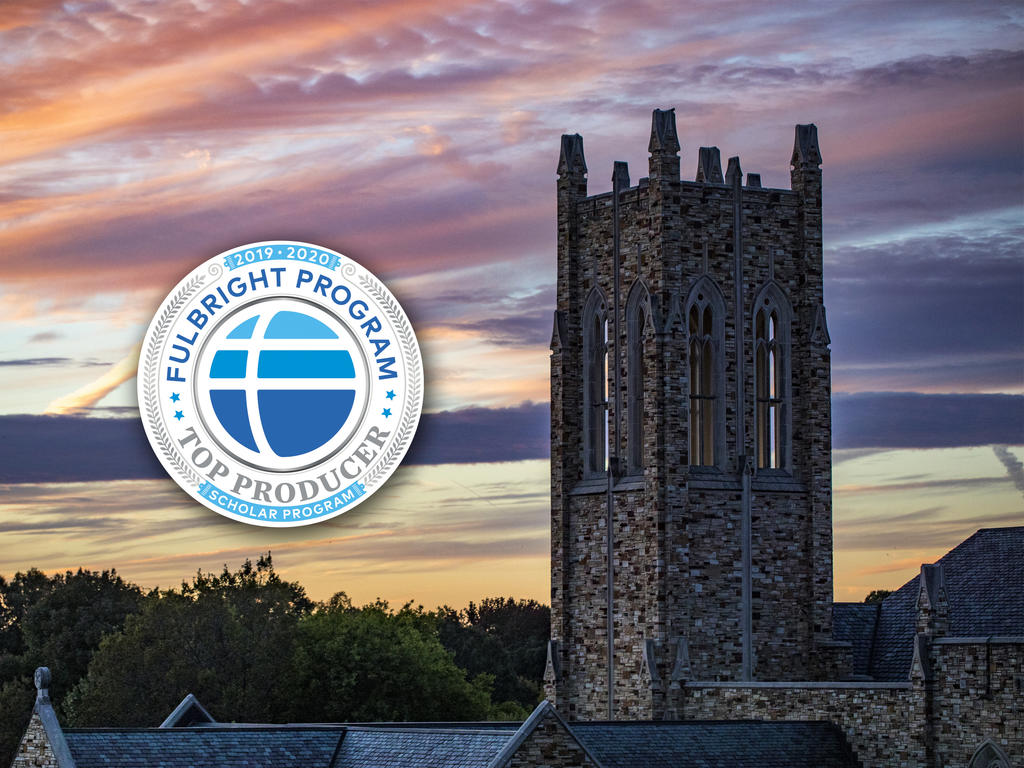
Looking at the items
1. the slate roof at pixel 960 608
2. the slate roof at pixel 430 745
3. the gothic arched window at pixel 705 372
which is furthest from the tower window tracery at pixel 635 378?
the slate roof at pixel 430 745

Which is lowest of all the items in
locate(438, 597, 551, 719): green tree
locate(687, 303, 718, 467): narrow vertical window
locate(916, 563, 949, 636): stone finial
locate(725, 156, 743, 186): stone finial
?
locate(438, 597, 551, 719): green tree

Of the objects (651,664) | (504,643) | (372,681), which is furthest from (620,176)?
(504,643)

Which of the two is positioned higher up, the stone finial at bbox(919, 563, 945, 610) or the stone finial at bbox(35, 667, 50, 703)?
the stone finial at bbox(919, 563, 945, 610)

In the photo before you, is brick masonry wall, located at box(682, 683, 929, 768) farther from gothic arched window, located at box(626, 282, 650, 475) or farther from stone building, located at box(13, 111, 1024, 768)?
gothic arched window, located at box(626, 282, 650, 475)

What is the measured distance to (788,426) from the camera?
160 ft

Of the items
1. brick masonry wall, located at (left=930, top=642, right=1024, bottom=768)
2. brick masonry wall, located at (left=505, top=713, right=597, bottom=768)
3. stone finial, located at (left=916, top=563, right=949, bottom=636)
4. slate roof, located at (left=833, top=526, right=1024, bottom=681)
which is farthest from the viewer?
slate roof, located at (left=833, top=526, right=1024, bottom=681)

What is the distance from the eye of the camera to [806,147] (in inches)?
1977

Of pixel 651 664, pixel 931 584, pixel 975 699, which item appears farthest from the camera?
pixel 651 664

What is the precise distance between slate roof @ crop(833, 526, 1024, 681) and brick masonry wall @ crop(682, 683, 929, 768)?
2.28 m

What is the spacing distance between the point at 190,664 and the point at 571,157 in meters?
28.9

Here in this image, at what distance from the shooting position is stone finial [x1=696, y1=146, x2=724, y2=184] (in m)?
49.1

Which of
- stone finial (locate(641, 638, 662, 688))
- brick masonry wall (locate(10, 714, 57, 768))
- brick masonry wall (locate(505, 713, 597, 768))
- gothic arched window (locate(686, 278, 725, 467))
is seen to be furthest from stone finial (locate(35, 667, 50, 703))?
gothic arched window (locate(686, 278, 725, 467))

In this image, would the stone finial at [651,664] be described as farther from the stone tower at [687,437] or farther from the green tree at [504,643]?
→ the green tree at [504,643]

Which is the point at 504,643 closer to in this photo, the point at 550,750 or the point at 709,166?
the point at 709,166
